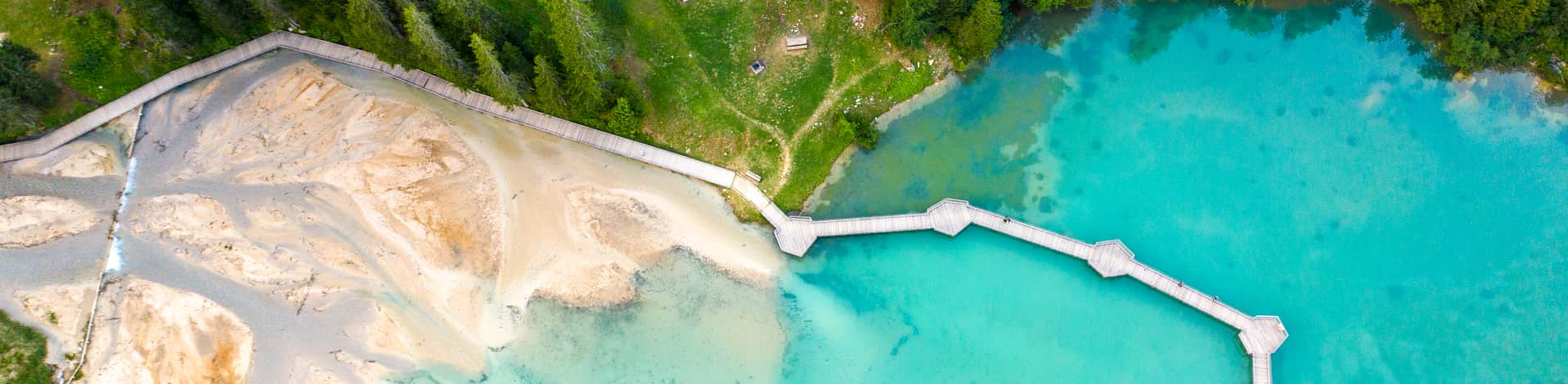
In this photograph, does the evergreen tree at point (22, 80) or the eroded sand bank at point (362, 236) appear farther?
the eroded sand bank at point (362, 236)

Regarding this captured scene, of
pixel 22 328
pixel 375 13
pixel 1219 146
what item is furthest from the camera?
pixel 1219 146

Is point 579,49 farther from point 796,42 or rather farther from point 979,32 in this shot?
point 979,32

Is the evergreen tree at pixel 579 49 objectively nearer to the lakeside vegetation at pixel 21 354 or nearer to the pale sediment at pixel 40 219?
the pale sediment at pixel 40 219

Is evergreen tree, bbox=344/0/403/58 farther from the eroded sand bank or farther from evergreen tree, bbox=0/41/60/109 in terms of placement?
evergreen tree, bbox=0/41/60/109

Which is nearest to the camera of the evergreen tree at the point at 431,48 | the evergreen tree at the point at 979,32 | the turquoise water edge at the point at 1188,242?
the evergreen tree at the point at 431,48

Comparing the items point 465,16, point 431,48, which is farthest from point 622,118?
point 431,48

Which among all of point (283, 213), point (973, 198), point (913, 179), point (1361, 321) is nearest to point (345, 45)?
point (283, 213)

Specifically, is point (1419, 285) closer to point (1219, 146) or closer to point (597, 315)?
point (1219, 146)

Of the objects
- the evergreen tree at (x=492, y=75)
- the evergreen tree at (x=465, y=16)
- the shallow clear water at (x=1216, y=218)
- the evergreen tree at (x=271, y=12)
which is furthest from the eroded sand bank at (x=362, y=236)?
the evergreen tree at (x=465, y=16)
